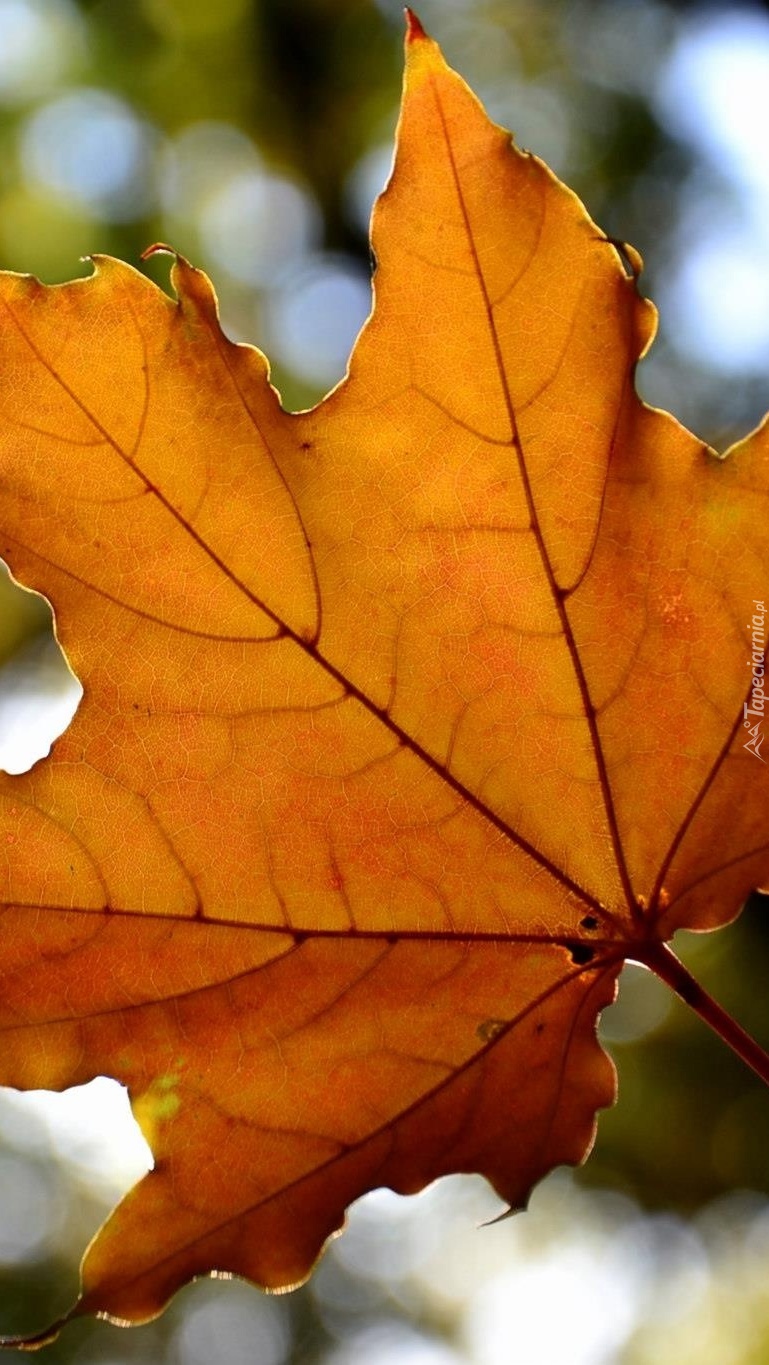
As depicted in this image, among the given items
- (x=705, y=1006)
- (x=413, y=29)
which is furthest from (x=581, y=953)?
(x=413, y=29)

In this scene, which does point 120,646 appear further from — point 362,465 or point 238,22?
point 238,22

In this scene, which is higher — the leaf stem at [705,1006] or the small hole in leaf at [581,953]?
the small hole in leaf at [581,953]

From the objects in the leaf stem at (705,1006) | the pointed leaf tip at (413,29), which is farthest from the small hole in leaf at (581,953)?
the pointed leaf tip at (413,29)

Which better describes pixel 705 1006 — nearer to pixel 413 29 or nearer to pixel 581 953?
pixel 581 953

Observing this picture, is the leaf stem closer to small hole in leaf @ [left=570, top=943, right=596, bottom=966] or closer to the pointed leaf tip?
small hole in leaf @ [left=570, top=943, right=596, bottom=966]

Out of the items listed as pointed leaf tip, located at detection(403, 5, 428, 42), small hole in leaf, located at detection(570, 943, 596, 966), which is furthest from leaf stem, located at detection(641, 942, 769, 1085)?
pointed leaf tip, located at detection(403, 5, 428, 42)

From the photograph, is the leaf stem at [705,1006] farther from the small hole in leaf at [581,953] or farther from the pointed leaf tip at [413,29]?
the pointed leaf tip at [413,29]

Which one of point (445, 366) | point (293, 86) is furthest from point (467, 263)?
point (293, 86)

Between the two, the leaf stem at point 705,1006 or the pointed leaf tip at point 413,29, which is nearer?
the pointed leaf tip at point 413,29
